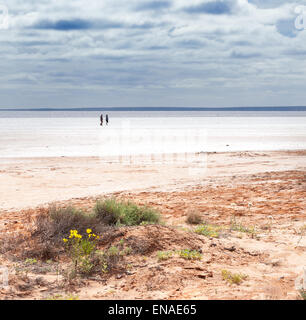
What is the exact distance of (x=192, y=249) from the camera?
23.8 ft

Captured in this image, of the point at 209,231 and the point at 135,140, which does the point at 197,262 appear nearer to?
the point at 209,231

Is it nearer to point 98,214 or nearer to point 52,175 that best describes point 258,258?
point 98,214

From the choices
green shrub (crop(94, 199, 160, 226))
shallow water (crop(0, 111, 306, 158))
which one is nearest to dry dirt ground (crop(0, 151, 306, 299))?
green shrub (crop(94, 199, 160, 226))

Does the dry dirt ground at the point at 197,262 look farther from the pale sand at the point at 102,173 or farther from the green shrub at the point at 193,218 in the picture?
the pale sand at the point at 102,173

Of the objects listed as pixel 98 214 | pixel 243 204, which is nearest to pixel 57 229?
pixel 98 214

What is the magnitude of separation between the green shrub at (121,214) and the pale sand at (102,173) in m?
4.16

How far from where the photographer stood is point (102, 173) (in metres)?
18.9

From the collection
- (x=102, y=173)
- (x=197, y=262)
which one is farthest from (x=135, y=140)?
(x=197, y=262)

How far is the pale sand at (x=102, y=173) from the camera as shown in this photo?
14469 millimetres

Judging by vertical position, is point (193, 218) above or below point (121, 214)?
below

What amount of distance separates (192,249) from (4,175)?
12810mm

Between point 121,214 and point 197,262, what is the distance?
2.82 m

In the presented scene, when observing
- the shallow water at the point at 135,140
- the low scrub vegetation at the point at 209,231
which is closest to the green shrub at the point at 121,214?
the low scrub vegetation at the point at 209,231

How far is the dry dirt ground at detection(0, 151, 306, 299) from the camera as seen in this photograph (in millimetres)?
5527
